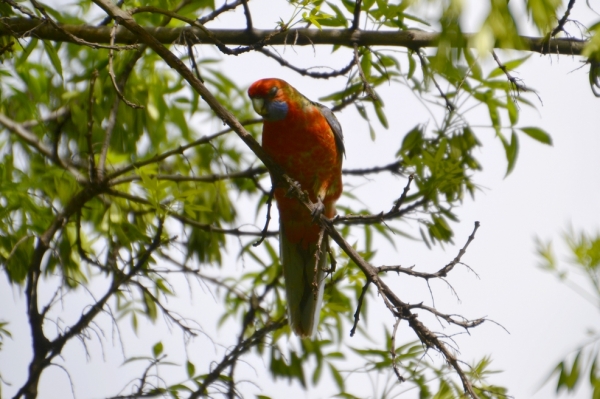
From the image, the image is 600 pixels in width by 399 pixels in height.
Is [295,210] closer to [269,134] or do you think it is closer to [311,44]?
[269,134]

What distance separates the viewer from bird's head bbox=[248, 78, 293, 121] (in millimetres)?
3521

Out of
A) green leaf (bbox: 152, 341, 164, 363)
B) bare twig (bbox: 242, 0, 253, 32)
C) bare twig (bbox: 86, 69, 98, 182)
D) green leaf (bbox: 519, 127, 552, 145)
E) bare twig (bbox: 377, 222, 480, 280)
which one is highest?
bare twig (bbox: 242, 0, 253, 32)

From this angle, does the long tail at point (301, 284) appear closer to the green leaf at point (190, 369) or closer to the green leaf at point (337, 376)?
the green leaf at point (337, 376)

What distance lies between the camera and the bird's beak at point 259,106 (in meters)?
3.54

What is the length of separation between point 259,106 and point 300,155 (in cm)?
34

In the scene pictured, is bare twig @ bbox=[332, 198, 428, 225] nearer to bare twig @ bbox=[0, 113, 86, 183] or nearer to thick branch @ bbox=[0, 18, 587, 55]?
thick branch @ bbox=[0, 18, 587, 55]

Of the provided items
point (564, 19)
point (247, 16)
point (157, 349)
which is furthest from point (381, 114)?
point (157, 349)

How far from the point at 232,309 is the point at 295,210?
2.38ft

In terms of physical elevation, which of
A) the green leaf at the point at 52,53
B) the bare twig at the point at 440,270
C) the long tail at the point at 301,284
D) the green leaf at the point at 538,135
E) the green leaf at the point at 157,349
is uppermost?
the green leaf at the point at 52,53

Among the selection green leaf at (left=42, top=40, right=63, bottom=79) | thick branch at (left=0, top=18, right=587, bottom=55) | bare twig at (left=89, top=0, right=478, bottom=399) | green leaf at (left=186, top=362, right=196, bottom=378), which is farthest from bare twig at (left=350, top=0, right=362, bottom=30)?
green leaf at (left=186, top=362, right=196, bottom=378)

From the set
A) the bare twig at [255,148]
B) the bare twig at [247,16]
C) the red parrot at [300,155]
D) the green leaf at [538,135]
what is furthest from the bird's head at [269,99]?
the green leaf at [538,135]

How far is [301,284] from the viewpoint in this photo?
140 inches

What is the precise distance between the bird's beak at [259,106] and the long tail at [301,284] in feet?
2.13

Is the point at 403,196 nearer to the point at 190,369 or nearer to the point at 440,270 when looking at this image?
the point at 440,270
